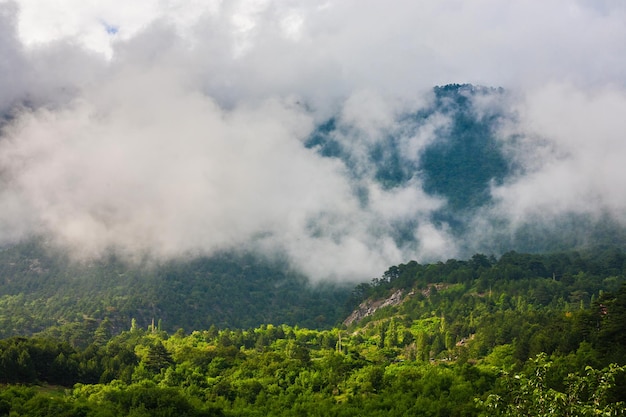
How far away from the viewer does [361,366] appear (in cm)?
10731

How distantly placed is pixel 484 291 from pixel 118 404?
11132cm

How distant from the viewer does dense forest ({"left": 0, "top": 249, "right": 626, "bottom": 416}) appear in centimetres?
7800

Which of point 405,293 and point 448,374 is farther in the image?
point 405,293

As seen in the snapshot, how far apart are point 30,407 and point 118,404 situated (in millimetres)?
10546

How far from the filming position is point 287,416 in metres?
83.8

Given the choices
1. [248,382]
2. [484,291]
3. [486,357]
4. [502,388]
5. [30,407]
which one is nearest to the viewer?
[30,407]

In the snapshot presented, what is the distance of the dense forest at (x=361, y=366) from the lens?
256 feet

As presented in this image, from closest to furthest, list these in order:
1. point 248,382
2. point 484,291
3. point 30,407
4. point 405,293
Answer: point 30,407 < point 248,382 < point 484,291 < point 405,293

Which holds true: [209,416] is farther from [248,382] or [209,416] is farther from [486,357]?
[486,357]

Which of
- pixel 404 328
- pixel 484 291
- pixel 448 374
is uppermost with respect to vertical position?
pixel 484 291

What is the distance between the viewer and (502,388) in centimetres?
8112

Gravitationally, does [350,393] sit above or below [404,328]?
below

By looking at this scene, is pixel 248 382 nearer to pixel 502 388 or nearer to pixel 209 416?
pixel 209 416

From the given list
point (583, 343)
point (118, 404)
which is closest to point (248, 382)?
point (118, 404)
